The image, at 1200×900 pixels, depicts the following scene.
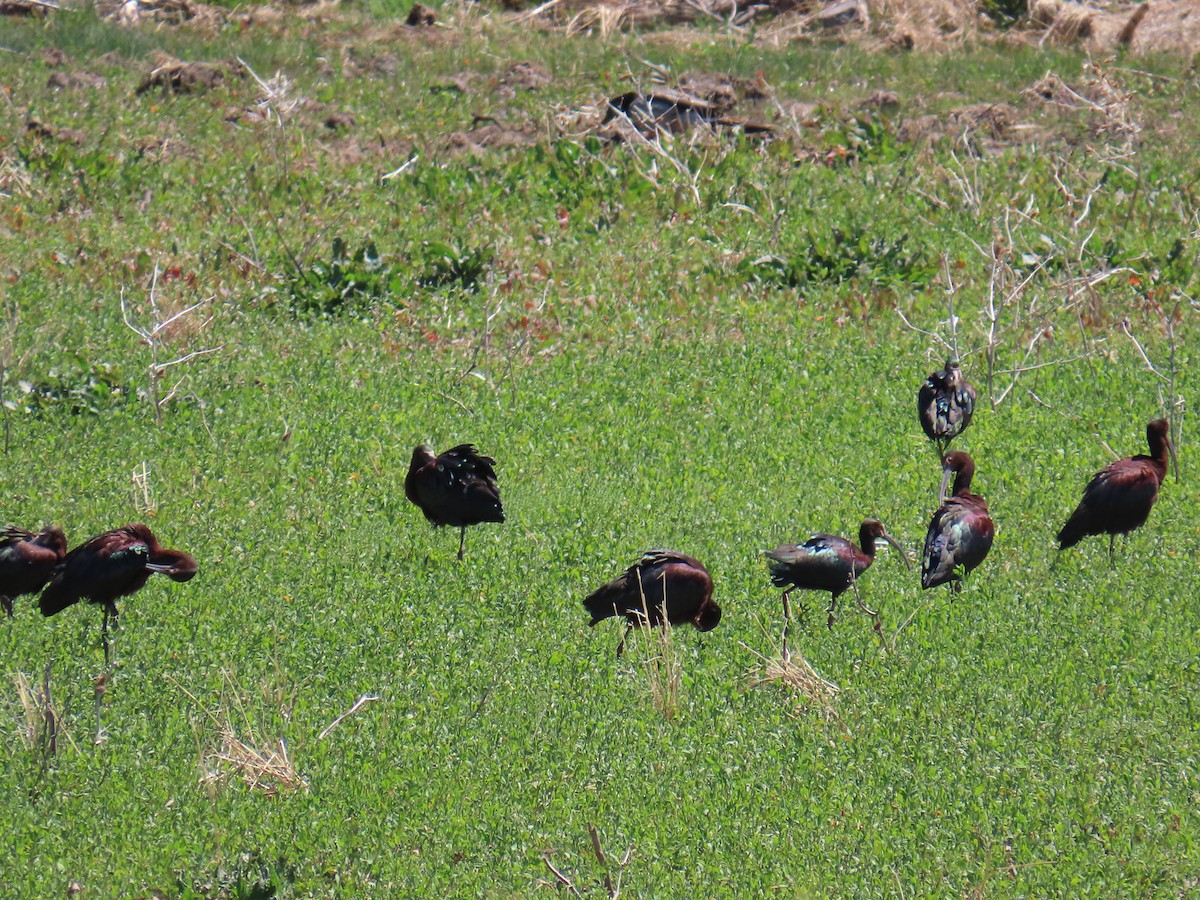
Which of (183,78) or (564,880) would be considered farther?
(183,78)

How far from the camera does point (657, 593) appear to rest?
8.46 meters

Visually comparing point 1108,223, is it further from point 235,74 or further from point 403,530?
point 235,74

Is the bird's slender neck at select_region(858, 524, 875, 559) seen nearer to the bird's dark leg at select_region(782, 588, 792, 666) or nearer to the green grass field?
→ the green grass field

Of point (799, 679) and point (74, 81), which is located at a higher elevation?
point (799, 679)

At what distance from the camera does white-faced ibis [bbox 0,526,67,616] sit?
27.4 feet

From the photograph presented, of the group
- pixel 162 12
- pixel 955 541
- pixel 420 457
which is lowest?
pixel 162 12

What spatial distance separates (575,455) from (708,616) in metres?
3.05

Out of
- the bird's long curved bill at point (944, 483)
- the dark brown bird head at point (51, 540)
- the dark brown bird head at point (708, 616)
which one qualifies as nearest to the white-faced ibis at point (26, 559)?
the dark brown bird head at point (51, 540)

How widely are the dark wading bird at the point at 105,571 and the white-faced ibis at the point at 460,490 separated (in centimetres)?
199

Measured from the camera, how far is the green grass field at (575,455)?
23.4ft

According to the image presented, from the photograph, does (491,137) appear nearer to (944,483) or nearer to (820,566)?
(944,483)

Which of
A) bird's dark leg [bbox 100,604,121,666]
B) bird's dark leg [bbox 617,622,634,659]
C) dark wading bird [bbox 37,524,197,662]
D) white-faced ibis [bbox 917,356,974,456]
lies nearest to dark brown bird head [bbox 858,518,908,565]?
bird's dark leg [bbox 617,622,634,659]

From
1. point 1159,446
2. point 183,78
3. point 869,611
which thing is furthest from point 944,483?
point 183,78

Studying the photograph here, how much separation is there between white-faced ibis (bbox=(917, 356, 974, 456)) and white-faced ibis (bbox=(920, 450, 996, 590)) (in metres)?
1.65
